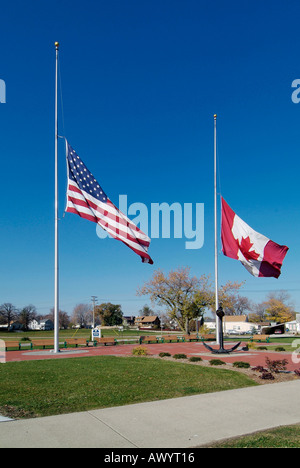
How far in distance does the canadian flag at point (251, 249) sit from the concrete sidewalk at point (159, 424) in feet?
32.3

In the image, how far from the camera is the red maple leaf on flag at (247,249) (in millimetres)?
19056

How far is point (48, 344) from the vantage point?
99.1 feet

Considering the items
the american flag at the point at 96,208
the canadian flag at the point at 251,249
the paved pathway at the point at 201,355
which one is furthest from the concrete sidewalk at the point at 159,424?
the canadian flag at the point at 251,249

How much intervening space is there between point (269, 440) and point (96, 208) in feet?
42.1

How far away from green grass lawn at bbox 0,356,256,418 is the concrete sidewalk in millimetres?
693

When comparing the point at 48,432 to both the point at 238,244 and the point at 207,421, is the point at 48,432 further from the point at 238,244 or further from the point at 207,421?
the point at 238,244

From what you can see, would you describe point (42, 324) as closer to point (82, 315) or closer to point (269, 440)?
point (82, 315)

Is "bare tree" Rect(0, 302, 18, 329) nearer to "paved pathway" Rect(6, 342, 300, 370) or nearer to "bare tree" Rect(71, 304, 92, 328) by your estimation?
"bare tree" Rect(71, 304, 92, 328)

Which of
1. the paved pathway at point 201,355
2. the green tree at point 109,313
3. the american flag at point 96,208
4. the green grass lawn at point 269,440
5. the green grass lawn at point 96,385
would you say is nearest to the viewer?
the green grass lawn at point 269,440

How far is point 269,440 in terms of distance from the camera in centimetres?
602

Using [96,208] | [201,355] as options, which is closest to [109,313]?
Result: [201,355]

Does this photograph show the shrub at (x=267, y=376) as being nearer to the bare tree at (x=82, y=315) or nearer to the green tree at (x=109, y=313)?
the green tree at (x=109, y=313)

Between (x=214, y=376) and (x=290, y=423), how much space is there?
5.02 metres
